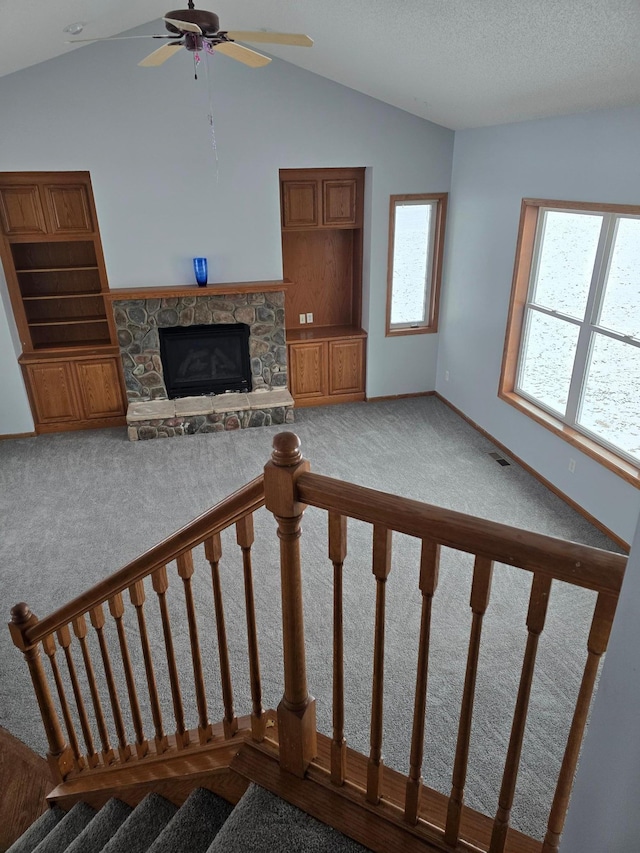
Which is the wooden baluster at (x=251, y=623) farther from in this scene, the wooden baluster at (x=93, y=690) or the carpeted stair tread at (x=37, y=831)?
the carpeted stair tread at (x=37, y=831)

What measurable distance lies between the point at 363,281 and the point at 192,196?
2022mm

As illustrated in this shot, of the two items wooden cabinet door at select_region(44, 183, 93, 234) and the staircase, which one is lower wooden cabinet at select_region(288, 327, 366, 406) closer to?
wooden cabinet door at select_region(44, 183, 93, 234)

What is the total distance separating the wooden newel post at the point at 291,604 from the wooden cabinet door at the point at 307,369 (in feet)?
16.9

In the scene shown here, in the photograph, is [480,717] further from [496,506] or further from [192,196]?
[192,196]

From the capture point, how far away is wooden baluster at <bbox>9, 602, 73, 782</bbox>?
78.5 inches

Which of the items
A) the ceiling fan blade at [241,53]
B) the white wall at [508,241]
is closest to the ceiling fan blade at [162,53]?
the ceiling fan blade at [241,53]

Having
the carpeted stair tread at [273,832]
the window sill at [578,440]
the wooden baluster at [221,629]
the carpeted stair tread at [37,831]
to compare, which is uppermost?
the wooden baluster at [221,629]

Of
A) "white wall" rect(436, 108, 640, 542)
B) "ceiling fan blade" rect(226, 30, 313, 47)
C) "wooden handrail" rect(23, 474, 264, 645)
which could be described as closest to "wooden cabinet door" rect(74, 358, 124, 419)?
"white wall" rect(436, 108, 640, 542)

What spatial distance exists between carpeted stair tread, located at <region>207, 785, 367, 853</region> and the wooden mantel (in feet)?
16.3

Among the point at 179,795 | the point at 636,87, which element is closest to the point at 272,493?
the point at 179,795

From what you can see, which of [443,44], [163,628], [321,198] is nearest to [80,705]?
[163,628]

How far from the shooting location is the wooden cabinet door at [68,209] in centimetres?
549

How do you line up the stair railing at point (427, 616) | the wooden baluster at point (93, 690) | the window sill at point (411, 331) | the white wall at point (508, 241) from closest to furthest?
the stair railing at point (427, 616) < the wooden baluster at point (93, 690) < the white wall at point (508, 241) < the window sill at point (411, 331)

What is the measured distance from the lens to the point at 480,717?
110 inches
